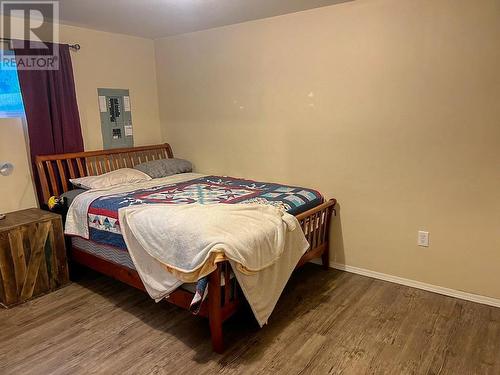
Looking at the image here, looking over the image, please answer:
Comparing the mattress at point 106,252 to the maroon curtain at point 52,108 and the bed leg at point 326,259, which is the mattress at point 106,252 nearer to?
the maroon curtain at point 52,108

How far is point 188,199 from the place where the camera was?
283 cm

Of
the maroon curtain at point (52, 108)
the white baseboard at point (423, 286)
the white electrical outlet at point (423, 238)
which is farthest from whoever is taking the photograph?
the maroon curtain at point (52, 108)

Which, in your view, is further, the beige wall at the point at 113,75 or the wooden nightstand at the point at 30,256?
the beige wall at the point at 113,75

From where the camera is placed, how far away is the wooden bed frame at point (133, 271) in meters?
2.08

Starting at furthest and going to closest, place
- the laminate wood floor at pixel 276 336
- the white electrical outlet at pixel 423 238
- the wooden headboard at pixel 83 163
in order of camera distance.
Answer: the wooden headboard at pixel 83 163 → the white electrical outlet at pixel 423 238 → the laminate wood floor at pixel 276 336

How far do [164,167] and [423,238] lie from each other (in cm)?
262

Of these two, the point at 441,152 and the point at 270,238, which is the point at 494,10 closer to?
the point at 441,152

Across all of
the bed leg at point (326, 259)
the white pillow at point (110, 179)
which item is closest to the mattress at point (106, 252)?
the white pillow at point (110, 179)

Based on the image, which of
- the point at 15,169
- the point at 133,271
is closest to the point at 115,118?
the point at 15,169

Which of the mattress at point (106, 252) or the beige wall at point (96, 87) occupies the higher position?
the beige wall at point (96, 87)

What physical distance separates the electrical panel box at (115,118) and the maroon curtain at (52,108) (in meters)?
0.36

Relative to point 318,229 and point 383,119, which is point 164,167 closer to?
point 318,229

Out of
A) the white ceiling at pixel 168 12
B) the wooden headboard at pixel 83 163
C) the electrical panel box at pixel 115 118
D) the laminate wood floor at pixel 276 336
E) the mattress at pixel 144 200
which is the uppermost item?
the white ceiling at pixel 168 12

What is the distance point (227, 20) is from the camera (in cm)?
335
